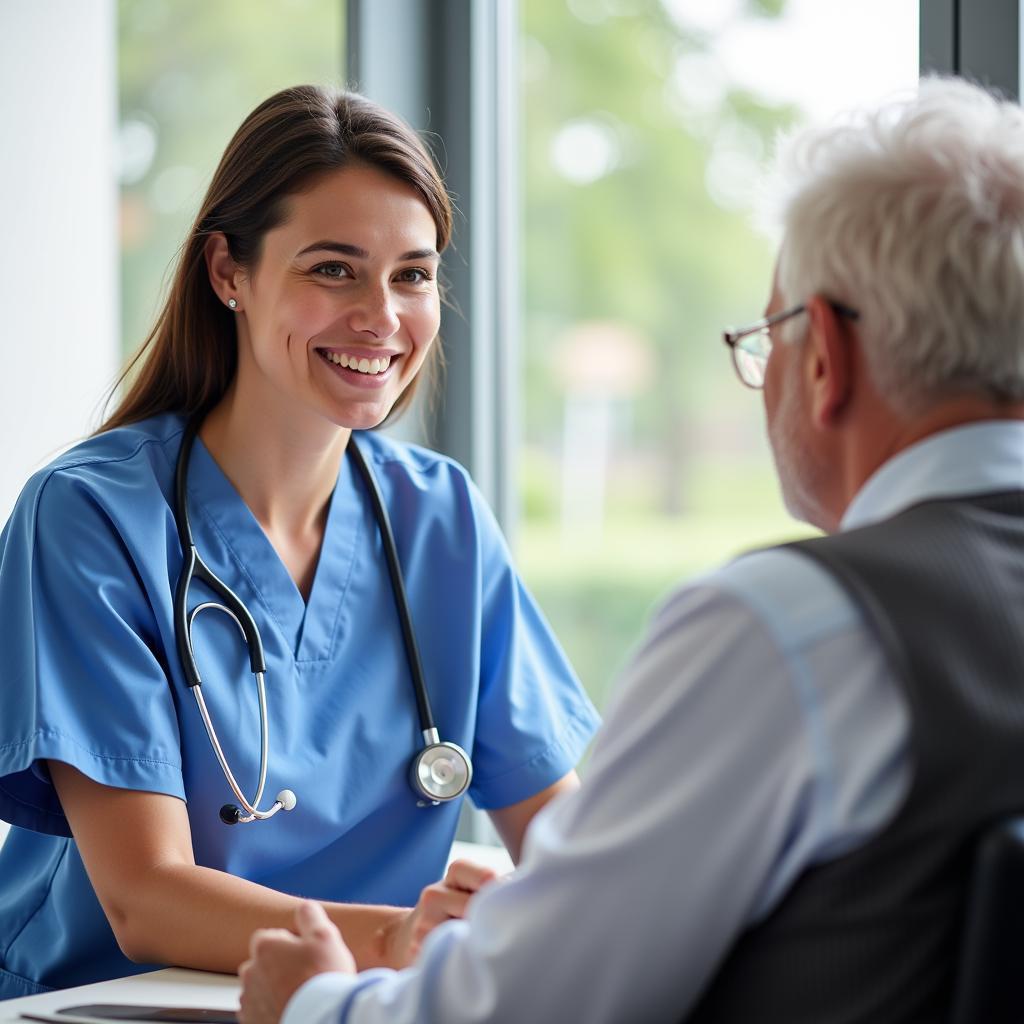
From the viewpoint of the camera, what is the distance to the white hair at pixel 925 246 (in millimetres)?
834

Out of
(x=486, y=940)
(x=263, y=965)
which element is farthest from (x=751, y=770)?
(x=263, y=965)

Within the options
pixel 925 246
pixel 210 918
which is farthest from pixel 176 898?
pixel 925 246

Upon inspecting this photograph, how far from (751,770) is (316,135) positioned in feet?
3.41

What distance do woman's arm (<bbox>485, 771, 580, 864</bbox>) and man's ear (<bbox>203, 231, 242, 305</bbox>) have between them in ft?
2.25

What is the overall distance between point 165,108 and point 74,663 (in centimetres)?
200

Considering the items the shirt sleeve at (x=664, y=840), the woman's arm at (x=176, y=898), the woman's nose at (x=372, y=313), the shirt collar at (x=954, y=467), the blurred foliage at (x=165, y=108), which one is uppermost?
the blurred foliage at (x=165, y=108)

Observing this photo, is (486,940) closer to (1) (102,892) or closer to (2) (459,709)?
(1) (102,892)

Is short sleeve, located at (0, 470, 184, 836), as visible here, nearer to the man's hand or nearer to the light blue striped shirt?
the man's hand

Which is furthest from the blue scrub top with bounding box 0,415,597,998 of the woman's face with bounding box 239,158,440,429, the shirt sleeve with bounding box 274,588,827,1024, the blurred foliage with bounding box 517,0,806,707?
the shirt sleeve with bounding box 274,588,827,1024

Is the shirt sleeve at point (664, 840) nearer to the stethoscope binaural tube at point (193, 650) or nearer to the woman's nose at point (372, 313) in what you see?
the stethoscope binaural tube at point (193, 650)

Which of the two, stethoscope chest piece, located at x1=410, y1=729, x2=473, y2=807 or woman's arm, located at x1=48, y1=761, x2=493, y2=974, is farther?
stethoscope chest piece, located at x1=410, y1=729, x2=473, y2=807

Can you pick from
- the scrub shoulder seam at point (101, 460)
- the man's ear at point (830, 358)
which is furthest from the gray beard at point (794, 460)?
the scrub shoulder seam at point (101, 460)

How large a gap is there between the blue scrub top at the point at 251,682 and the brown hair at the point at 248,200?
63 millimetres

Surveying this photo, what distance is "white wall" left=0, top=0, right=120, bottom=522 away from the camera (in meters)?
2.13
